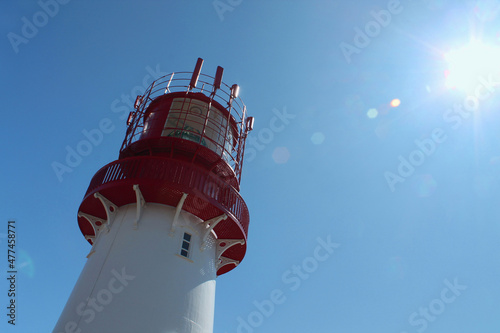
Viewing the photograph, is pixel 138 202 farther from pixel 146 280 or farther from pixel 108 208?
pixel 146 280

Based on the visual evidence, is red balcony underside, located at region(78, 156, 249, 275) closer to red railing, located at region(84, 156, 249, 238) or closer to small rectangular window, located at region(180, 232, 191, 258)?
red railing, located at region(84, 156, 249, 238)

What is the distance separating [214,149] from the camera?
15352mm

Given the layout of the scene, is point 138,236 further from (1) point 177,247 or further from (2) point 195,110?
(2) point 195,110

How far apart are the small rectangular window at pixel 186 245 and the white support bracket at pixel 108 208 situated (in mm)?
2804

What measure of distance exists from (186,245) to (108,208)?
3.19 m

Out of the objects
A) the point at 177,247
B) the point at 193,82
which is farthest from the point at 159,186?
the point at 193,82

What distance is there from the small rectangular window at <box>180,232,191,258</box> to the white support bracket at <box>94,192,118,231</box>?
2.80 meters

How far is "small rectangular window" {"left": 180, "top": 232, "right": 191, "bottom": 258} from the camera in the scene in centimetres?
1293

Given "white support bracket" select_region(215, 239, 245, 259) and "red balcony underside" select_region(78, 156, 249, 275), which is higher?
"red balcony underside" select_region(78, 156, 249, 275)

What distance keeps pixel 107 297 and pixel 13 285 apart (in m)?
5.61

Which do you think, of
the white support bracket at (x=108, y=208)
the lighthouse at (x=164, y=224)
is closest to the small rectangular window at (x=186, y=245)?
the lighthouse at (x=164, y=224)

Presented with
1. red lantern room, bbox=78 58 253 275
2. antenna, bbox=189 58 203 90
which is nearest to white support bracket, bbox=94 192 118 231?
red lantern room, bbox=78 58 253 275

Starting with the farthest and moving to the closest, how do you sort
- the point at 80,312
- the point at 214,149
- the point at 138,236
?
the point at 214,149 → the point at 138,236 → the point at 80,312

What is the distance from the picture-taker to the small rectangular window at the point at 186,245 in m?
12.9
